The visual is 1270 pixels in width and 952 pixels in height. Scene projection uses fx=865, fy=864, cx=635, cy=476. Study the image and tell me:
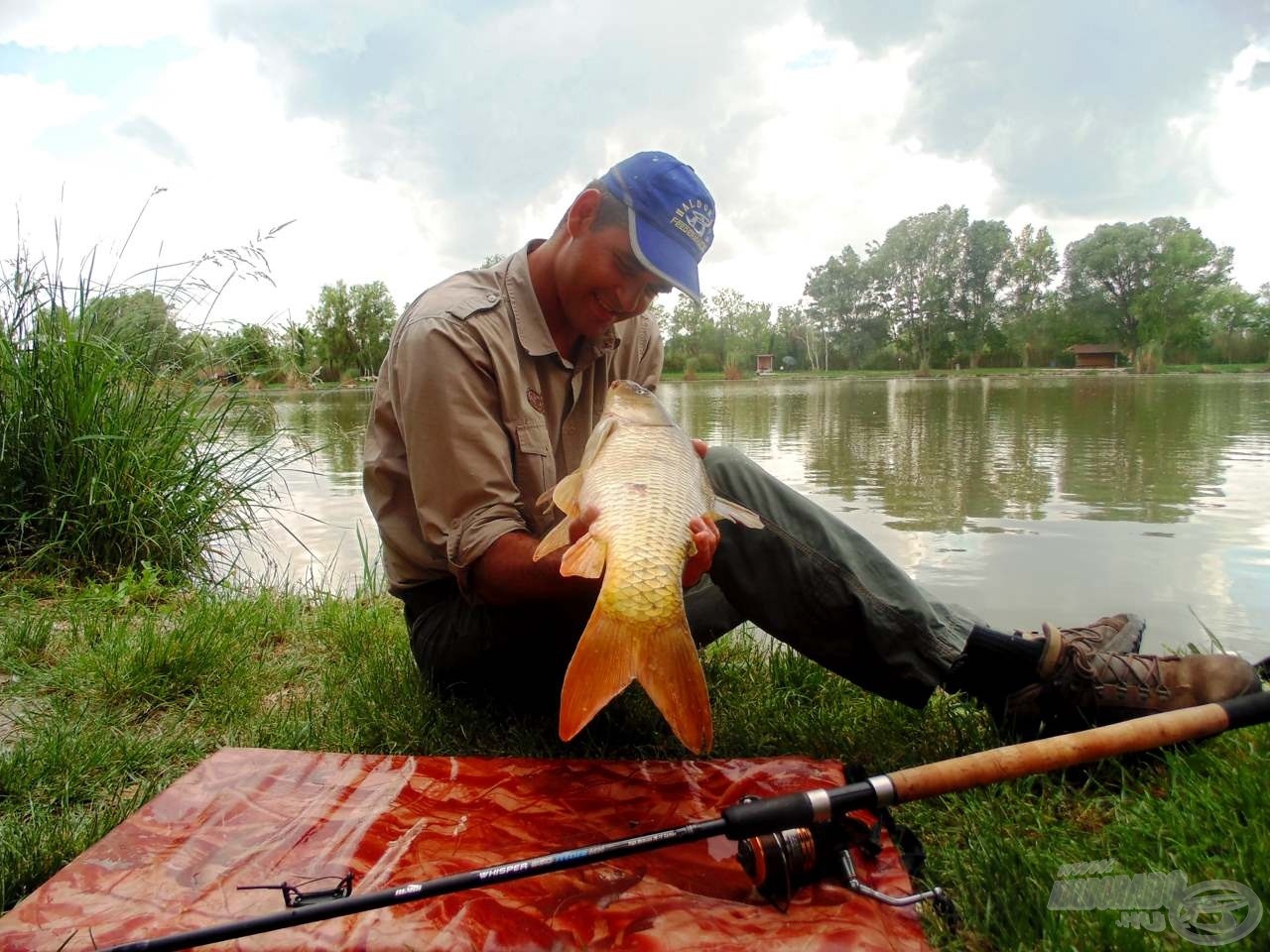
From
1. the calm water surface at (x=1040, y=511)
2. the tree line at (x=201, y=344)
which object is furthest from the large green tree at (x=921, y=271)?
the tree line at (x=201, y=344)

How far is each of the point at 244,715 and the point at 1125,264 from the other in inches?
2557

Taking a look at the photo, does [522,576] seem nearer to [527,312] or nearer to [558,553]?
[558,553]

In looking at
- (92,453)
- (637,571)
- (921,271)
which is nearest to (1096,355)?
(921,271)

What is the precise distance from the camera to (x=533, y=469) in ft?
6.83

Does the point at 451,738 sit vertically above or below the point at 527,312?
below

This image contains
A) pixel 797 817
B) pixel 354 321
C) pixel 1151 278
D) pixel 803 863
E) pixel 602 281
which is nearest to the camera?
pixel 797 817

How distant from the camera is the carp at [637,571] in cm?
130

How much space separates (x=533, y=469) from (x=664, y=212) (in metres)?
0.68

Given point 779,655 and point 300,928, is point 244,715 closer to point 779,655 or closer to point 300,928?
point 300,928

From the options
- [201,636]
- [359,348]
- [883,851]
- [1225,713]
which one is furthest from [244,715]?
[359,348]

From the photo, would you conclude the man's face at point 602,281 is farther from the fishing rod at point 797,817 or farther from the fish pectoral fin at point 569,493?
the fishing rod at point 797,817

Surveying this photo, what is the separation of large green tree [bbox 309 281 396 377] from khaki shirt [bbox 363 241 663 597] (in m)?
39.3

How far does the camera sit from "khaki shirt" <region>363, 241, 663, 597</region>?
1.90m

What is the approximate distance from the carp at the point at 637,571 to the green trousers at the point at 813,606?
33 cm
